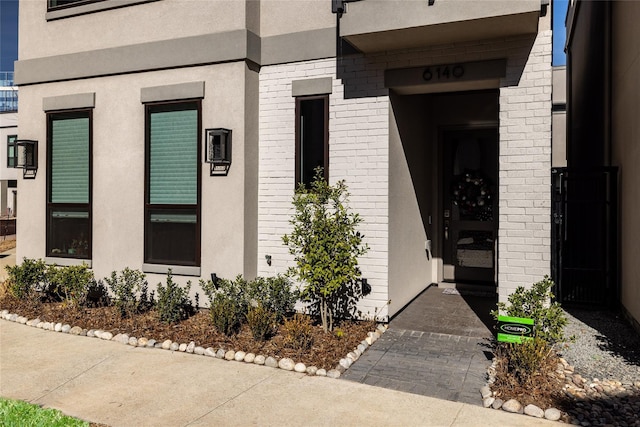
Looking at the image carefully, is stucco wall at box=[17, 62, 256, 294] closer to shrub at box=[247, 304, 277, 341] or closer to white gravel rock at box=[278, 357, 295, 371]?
shrub at box=[247, 304, 277, 341]

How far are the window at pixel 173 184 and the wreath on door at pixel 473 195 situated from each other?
4871 mm

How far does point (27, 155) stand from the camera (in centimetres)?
834

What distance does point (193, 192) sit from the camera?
24.1 ft

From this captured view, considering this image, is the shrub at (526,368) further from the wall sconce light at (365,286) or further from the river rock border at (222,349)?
the wall sconce light at (365,286)

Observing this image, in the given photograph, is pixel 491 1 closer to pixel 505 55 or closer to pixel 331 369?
pixel 505 55

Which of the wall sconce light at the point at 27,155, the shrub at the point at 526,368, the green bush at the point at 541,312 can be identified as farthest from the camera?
the wall sconce light at the point at 27,155

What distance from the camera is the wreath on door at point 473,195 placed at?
29.3 feet

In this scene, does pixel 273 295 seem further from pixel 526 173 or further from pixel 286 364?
pixel 526 173

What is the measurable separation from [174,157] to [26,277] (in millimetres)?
3143

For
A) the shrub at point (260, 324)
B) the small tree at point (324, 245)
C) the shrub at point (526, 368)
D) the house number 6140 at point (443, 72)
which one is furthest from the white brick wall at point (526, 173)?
the shrub at point (260, 324)

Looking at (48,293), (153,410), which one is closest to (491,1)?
(153,410)

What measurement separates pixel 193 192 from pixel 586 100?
353 inches

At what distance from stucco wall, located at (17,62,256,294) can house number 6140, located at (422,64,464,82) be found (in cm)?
256

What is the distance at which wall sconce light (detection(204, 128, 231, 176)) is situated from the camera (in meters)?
6.83
